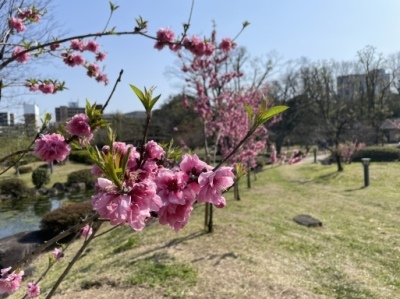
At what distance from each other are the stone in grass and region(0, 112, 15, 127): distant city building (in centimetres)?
680

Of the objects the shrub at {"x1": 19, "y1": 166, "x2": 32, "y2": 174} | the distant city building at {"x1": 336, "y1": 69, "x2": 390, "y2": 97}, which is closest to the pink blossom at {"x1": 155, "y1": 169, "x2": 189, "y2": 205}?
the shrub at {"x1": 19, "y1": 166, "x2": 32, "y2": 174}

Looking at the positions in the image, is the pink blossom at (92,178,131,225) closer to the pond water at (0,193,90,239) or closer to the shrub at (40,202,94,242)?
the shrub at (40,202,94,242)

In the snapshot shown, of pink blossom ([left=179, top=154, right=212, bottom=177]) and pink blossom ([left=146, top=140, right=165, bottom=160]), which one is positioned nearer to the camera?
pink blossom ([left=179, top=154, right=212, bottom=177])

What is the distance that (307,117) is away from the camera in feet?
132

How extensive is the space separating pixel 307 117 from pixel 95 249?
35.1m

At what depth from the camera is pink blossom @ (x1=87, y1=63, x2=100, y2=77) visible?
4.28m

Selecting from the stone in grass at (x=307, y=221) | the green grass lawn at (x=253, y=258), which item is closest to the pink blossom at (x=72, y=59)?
the green grass lawn at (x=253, y=258)

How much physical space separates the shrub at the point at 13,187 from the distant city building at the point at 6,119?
896cm

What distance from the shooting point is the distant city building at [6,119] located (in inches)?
361

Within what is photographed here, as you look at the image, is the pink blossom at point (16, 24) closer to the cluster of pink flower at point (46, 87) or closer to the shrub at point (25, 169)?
the cluster of pink flower at point (46, 87)

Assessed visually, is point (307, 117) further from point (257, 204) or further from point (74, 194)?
point (257, 204)

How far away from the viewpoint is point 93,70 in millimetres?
4293

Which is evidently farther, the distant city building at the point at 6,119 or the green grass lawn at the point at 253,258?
the distant city building at the point at 6,119

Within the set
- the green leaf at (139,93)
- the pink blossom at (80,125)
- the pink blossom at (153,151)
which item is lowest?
the pink blossom at (153,151)
